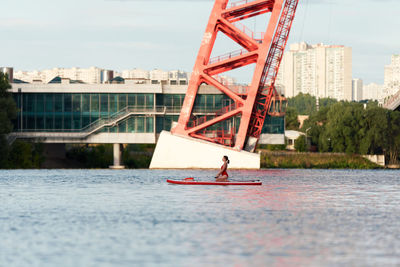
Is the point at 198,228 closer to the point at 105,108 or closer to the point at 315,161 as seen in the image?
the point at 105,108

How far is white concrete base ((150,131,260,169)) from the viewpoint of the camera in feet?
241

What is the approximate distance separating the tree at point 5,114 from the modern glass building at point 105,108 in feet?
17.8

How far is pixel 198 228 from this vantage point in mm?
25000

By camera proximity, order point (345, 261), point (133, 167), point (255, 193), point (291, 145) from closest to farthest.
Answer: point (345, 261) < point (255, 193) < point (133, 167) < point (291, 145)

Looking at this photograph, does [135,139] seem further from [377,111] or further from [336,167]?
[377,111]

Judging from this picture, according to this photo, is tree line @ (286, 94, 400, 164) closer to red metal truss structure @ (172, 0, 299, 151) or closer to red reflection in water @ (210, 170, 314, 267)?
red metal truss structure @ (172, 0, 299, 151)

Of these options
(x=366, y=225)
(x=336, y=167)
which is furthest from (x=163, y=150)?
(x=366, y=225)

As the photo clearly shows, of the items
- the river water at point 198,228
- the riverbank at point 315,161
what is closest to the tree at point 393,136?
the riverbank at point 315,161

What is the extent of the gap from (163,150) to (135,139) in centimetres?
1011

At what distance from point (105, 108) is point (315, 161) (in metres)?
24.4

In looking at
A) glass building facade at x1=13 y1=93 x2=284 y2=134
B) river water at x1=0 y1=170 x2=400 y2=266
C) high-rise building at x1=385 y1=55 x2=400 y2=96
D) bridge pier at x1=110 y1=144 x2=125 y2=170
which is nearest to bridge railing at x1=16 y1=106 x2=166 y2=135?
glass building facade at x1=13 y1=93 x2=284 y2=134

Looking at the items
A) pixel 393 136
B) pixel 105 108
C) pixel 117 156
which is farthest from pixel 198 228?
pixel 393 136

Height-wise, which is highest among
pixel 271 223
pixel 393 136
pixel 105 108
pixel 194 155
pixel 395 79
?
pixel 395 79

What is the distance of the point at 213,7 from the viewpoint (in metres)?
73.6
